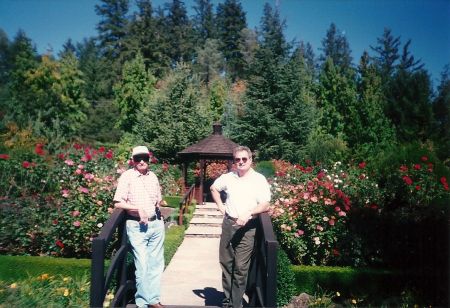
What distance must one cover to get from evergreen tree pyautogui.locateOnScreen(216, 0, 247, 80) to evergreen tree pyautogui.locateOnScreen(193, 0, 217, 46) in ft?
2.91

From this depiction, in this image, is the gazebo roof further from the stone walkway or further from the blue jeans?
the blue jeans

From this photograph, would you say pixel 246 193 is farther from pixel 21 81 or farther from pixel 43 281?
pixel 21 81

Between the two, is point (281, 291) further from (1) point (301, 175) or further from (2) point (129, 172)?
(1) point (301, 175)

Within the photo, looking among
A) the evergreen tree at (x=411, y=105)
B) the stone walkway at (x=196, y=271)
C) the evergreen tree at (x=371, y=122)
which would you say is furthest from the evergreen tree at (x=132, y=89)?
the stone walkway at (x=196, y=271)

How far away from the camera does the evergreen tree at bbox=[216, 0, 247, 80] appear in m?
46.0

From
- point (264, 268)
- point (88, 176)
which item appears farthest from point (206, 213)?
point (264, 268)

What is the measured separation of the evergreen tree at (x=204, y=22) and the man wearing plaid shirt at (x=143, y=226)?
4449cm

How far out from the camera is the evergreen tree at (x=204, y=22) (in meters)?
47.2

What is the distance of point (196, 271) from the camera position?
7.71 meters

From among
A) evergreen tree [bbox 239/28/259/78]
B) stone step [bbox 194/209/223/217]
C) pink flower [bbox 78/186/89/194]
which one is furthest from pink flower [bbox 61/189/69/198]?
evergreen tree [bbox 239/28/259/78]

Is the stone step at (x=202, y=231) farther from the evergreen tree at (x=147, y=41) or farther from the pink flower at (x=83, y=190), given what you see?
the evergreen tree at (x=147, y=41)

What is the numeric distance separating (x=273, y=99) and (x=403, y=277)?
728 inches

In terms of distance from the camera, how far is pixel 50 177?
8.38 meters

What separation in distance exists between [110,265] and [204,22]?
48.3m
